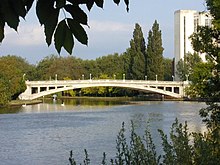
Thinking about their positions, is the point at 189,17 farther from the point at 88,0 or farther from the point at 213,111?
the point at 88,0

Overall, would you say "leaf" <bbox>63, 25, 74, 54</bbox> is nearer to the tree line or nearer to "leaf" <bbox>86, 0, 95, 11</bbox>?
"leaf" <bbox>86, 0, 95, 11</bbox>

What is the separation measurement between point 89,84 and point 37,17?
166 feet

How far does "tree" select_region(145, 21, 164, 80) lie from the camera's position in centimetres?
5178

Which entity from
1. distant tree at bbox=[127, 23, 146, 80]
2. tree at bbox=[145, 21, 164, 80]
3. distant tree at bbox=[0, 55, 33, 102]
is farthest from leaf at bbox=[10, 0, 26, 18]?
distant tree at bbox=[127, 23, 146, 80]

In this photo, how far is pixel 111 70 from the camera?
65.6 meters

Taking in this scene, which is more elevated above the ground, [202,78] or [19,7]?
[202,78]

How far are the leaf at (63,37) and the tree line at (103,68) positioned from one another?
33091 millimetres

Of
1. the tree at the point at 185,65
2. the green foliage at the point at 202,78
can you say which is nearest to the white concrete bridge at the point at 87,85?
the tree at the point at 185,65

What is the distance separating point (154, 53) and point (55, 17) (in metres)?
51.0

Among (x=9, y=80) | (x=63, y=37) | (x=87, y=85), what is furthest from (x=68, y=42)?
Result: (x=87, y=85)

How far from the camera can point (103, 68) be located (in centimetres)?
6719

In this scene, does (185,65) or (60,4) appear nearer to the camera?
(60,4)

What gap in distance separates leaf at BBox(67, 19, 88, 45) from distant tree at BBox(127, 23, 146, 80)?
5194 cm

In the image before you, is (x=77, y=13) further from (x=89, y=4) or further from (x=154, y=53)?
(x=154, y=53)
